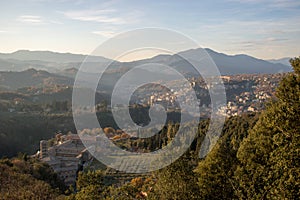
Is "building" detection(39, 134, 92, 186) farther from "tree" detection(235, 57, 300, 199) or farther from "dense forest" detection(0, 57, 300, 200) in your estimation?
"tree" detection(235, 57, 300, 199)

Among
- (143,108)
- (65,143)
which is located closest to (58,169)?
(65,143)

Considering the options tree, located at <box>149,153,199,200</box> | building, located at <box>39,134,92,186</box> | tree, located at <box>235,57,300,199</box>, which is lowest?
building, located at <box>39,134,92,186</box>

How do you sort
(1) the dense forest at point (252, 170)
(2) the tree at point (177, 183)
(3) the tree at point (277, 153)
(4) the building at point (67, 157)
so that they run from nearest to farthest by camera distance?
1. (3) the tree at point (277, 153)
2. (1) the dense forest at point (252, 170)
3. (2) the tree at point (177, 183)
4. (4) the building at point (67, 157)

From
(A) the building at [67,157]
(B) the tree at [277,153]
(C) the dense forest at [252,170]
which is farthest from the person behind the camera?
(A) the building at [67,157]

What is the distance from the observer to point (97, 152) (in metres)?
26.2

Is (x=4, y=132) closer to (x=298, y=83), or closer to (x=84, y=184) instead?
(x=84, y=184)

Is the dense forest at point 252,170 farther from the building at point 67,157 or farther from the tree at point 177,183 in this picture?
the building at point 67,157

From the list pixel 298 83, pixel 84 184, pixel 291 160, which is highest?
pixel 298 83

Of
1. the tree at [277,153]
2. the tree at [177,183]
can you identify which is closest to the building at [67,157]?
the tree at [177,183]

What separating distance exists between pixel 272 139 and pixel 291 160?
95cm

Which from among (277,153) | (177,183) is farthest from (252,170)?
(177,183)

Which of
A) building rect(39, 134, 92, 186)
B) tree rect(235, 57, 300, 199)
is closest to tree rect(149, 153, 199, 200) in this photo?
tree rect(235, 57, 300, 199)

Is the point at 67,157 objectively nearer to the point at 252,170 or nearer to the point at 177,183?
the point at 177,183

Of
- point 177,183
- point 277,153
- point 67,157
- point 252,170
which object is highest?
point 277,153
